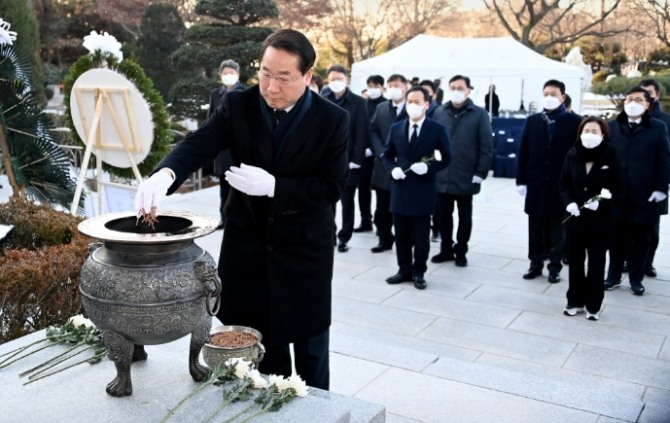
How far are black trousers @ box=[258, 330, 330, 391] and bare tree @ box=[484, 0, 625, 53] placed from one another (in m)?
27.4

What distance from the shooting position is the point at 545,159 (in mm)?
6949

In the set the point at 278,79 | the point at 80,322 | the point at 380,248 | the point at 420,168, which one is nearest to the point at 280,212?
the point at 278,79

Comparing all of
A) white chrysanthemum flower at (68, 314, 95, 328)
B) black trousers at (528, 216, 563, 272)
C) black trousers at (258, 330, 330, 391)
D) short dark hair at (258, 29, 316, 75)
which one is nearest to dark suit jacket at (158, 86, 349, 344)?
black trousers at (258, 330, 330, 391)

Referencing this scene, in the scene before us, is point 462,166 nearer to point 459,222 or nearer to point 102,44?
point 459,222

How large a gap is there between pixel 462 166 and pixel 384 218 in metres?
1.20

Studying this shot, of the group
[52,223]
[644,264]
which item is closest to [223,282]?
[52,223]

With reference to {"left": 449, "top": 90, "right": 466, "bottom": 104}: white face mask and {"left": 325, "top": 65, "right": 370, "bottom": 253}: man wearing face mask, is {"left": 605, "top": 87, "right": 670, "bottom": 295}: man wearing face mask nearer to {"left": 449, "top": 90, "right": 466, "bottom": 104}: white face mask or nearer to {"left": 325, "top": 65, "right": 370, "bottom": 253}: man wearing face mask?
{"left": 449, "top": 90, "right": 466, "bottom": 104}: white face mask

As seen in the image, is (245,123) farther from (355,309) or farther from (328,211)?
(355,309)

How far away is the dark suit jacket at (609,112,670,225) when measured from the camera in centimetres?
658

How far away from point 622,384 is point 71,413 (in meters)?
3.35

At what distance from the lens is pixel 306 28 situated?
1069 inches

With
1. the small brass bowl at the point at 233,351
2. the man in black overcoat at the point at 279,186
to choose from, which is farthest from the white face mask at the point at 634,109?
the small brass bowl at the point at 233,351

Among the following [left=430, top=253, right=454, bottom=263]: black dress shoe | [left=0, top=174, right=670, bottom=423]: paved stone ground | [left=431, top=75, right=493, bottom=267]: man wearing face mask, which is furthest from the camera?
[left=430, top=253, right=454, bottom=263]: black dress shoe

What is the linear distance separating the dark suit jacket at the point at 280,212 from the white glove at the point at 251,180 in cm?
8
